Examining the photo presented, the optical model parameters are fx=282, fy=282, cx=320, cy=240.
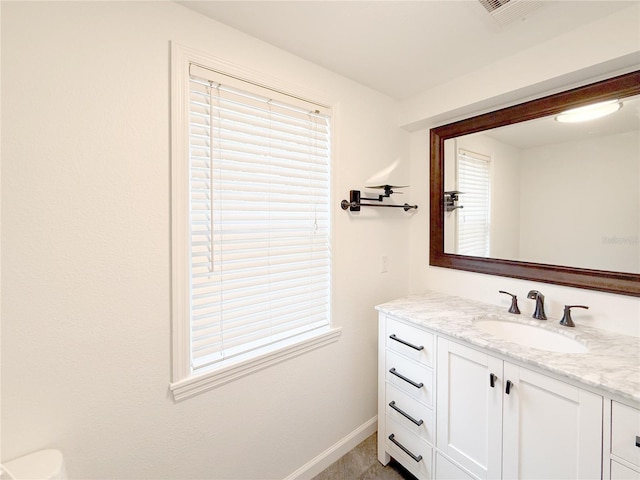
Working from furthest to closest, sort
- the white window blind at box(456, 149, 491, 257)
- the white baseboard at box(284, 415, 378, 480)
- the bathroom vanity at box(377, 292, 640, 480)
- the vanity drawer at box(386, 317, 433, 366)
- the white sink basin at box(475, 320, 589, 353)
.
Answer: the white window blind at box(456, 149, 491, 257)
the white baseboard at box(284, 415, 378, 480)
the vanity drawer at box(386, 317, 433, 366)
the white sink basin at box(475, 320, 589, 353)
the bathroom vanity at box(377, 292, 640, 480)

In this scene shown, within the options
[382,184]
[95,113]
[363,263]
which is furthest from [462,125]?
[95,113]

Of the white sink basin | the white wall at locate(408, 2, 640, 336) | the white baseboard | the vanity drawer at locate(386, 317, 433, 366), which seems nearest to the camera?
the white wall at locate(408, 2, 640, 336)

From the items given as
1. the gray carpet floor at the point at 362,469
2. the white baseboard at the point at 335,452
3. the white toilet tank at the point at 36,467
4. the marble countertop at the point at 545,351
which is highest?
the marble countertop at the point at 545,351

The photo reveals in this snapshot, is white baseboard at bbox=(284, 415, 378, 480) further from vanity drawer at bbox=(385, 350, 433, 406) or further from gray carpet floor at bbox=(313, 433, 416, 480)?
vanity drawer at bbox=(385, 350, 433, 406)

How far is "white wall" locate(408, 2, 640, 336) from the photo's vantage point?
1272mm

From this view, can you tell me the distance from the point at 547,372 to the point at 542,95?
1.46 meters

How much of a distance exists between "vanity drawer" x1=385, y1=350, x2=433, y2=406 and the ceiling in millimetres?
1721

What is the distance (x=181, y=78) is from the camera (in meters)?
1.20

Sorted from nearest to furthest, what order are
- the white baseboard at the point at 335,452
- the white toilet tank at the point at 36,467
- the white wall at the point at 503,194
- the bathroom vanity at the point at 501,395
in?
the white toilet tank at the point at 36,467 < the bathroom vanity at the point at 501,395 < the white baseboard at the point at 335,452 < the white wall at the point at 503,194

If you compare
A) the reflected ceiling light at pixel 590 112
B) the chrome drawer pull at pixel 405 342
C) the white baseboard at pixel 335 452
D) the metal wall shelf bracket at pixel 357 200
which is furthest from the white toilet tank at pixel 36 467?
the reflected ceiling light at pixel 590 112

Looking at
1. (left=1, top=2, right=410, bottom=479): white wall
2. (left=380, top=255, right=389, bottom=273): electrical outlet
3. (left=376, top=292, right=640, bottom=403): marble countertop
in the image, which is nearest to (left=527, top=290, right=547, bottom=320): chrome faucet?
(left=376, top=292, right=640, bottom=403): marble countertop

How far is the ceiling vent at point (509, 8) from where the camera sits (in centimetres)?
117

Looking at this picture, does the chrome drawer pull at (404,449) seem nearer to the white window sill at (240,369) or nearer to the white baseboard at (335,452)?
the white baseboard at (335,452)

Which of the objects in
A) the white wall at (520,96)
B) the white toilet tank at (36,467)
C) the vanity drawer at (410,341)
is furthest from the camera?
the vanity drawer at (410,341)
